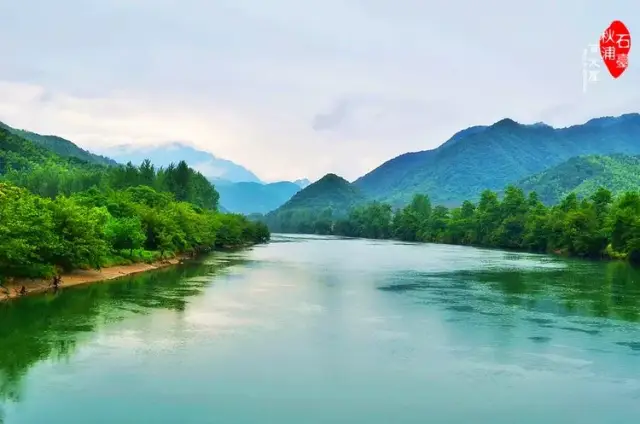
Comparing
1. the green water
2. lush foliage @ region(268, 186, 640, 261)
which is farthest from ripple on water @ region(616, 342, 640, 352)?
lush foliage @ region(268, 186, 640, 261)

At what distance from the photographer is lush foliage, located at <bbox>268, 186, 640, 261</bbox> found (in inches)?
2470

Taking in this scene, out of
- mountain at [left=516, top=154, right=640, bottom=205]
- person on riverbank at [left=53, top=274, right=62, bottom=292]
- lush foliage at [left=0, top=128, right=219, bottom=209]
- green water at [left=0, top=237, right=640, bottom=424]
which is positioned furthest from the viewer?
mountain at [left=516, top=154, right=640, bottom=205]

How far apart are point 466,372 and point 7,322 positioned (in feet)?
54.3

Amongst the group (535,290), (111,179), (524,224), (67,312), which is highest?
(111,179)

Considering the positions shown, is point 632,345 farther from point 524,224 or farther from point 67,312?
point 524,224

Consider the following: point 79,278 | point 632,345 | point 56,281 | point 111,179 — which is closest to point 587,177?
point 111,179

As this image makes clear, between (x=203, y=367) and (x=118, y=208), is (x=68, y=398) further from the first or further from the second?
(x=118, y=208)

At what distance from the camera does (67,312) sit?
24.6 m

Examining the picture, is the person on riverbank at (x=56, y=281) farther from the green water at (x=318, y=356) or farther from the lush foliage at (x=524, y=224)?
the lush foliage at (x=524, y=224)

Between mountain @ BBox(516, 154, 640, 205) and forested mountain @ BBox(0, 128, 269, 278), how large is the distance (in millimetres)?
89048

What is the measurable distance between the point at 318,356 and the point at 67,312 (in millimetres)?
12033

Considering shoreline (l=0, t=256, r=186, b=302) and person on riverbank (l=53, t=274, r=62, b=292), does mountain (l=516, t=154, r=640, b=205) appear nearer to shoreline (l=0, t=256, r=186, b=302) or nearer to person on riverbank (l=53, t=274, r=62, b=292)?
shoreline (l=0, t=256, r=186, b=302)

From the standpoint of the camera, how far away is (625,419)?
1329 cm

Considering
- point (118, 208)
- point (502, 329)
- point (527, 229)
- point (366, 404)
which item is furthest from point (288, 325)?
point (527, 229)
